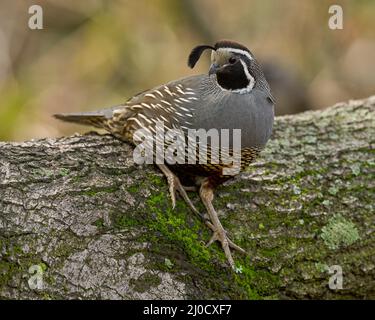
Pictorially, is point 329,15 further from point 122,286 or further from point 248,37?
point 122,286

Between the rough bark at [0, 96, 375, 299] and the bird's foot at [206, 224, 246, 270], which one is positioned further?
the bird's foot at [206, 224, 246, 270]

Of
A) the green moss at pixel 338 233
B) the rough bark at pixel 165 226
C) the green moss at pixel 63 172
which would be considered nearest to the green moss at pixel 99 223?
the rough bark at pixel 165 226

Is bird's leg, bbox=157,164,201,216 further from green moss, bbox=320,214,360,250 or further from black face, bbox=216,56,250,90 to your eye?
green moss, bbox=320,214,360,250

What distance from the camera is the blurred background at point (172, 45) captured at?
8141 mm

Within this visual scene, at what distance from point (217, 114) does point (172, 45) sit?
4969 millimetres

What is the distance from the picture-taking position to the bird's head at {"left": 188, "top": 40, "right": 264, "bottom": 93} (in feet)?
11.9

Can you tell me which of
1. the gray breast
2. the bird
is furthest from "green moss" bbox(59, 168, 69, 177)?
the gray breast

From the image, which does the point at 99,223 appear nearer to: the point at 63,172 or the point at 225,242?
the point at 63,172

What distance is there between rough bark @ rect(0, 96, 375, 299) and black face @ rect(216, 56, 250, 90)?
64cm

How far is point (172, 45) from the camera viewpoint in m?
8.45

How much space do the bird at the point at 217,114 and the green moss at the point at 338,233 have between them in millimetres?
569

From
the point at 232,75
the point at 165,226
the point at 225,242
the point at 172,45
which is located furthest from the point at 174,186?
the point at 172,45

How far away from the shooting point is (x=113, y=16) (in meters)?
8.21

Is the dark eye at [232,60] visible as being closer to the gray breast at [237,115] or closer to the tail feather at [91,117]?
the gray breast at [237,115]
